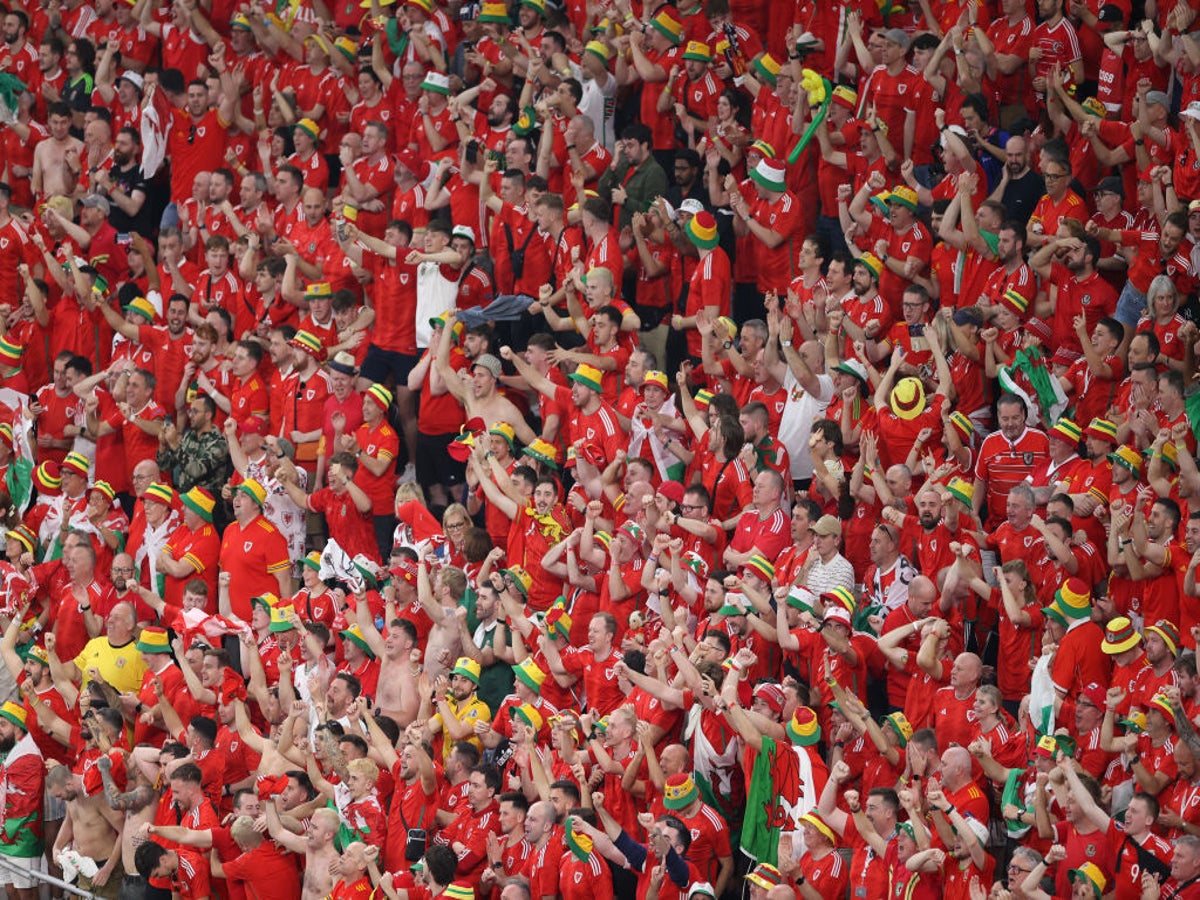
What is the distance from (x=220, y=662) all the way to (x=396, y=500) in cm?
161

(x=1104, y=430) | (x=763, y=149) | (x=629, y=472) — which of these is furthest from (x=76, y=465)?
(x=1104, y=430)

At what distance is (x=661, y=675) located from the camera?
12.9m

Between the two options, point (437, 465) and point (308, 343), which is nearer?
point (437, 465)

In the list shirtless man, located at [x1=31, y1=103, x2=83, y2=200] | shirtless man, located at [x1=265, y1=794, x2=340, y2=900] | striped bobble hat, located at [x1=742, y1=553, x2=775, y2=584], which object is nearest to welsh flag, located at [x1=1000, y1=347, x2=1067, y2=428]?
striped bobble hat, located at [x1=742, y1=553, x2=775, y2=584]

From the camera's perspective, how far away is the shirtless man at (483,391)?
15.3 meters

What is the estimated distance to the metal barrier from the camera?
13453 millimetres

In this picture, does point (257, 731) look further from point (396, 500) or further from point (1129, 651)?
point (1129, 651)

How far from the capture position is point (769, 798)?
40.7ft

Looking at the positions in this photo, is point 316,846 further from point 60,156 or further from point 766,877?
point 60,156

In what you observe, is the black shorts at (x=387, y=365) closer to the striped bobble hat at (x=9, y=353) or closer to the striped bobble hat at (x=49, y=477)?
the striped bobble hat at (x=49, y=477)

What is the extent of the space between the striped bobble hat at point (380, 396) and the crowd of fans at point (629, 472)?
99 mm

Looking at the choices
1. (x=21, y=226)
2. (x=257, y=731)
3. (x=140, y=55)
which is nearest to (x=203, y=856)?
(x=257, y=731)

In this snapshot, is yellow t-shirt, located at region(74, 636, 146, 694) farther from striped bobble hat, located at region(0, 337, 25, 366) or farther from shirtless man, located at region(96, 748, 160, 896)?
striped bobble hat, located at region(0, 337, 25, 366)

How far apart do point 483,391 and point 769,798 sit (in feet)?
13.4
